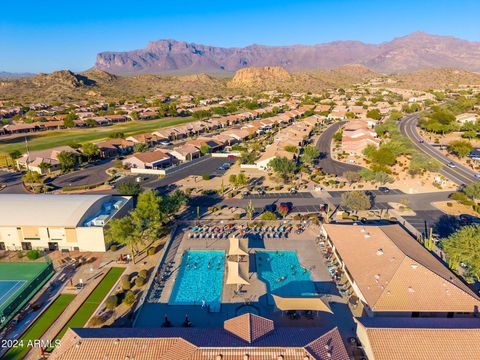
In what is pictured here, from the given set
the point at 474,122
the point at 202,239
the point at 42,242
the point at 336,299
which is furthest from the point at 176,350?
the point at 474,122

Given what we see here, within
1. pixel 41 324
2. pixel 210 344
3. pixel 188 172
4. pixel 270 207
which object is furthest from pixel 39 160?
pixel 210 344

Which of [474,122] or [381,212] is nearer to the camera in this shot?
[381,212]

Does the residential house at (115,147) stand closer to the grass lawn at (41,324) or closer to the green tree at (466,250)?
the grass lawn at (41,324)

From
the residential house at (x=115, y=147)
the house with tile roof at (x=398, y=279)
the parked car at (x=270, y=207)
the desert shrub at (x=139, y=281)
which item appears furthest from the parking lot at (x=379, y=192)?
the residential house at (x=115, y=147)

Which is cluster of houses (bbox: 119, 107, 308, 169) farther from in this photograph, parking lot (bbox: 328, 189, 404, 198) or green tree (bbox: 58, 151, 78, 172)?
parking lot (bbox: 328, 189, 404, 198)

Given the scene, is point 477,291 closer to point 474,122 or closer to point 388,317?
point 388,317

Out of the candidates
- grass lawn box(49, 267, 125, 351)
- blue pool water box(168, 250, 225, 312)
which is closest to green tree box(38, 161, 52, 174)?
grass lawn box(49, 267, 125, 351)

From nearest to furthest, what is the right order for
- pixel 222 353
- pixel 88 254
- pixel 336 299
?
pixel 222 353, pixel 336 299, pixel 88 254
